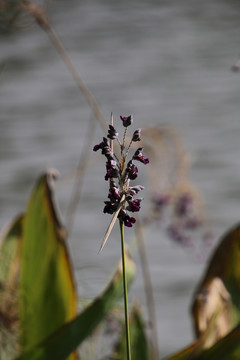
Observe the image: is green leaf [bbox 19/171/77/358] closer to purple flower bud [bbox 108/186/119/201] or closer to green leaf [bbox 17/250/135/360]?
green leaf [bbox 17/250/135/360]

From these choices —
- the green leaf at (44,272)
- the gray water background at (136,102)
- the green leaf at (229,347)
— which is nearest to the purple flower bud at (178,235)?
the green leaf at (44,272)

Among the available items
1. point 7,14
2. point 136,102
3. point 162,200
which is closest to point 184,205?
point 162,200

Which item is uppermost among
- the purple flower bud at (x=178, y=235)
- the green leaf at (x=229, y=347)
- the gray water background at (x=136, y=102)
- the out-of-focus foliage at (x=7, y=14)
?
the gray water background at (x=136, y=102)

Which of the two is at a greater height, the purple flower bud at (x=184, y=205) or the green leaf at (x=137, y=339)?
the purple flower bud at (x=184, y=205)

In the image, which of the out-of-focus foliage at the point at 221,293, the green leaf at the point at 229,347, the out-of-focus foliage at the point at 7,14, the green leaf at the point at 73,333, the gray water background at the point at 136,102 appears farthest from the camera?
the gray water background at the point at 136,102

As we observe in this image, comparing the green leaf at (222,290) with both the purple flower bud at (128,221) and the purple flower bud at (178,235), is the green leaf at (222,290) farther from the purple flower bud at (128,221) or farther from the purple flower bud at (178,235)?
the purple flower bud at (128,221)

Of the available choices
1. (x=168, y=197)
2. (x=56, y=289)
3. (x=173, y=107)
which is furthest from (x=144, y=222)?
(x=173, y=107)

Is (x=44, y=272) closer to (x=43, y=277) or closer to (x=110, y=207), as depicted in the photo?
(x=43, y=277)

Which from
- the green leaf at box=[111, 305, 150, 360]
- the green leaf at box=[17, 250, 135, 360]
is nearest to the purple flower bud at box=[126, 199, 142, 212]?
the green leaf at box=[17, 250, 135, 360]
